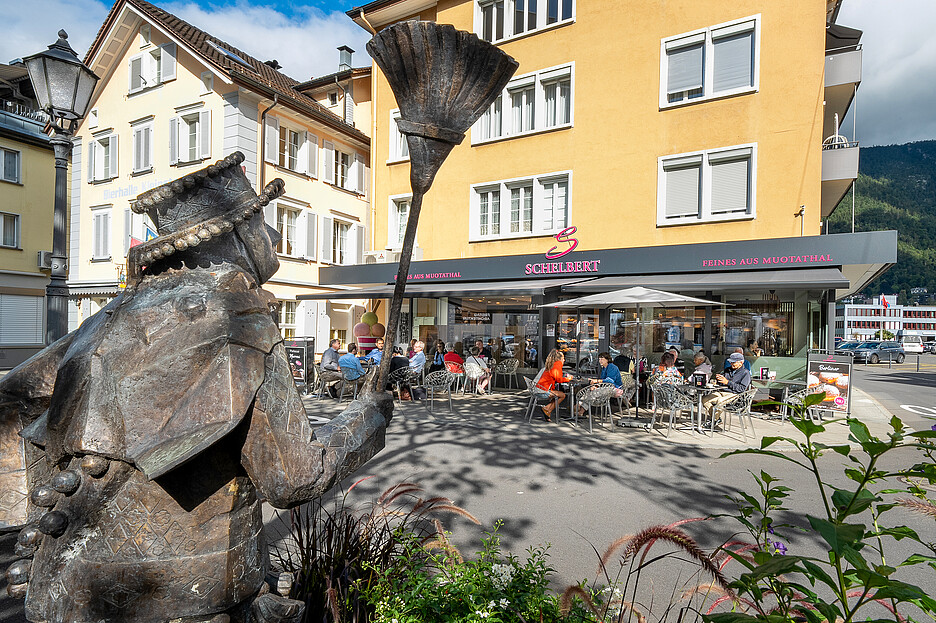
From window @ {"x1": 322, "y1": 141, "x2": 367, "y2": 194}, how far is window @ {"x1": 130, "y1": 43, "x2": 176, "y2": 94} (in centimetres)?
568

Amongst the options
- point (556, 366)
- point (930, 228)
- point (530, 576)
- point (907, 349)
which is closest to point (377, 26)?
point (556, 366)

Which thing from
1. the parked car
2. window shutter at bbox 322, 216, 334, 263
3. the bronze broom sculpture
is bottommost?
the parked car

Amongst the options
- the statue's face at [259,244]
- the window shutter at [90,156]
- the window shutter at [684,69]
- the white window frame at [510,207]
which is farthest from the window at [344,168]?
the statue's face at [259,244]

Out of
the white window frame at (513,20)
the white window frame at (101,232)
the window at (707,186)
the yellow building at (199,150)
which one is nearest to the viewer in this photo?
the window at (707,186)

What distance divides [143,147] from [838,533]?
22708 mm

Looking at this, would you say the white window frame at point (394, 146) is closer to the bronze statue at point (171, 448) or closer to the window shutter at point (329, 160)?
the window shutter at point (329, 160)

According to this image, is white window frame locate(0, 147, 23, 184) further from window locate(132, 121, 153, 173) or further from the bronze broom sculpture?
the bronze broom sculpture

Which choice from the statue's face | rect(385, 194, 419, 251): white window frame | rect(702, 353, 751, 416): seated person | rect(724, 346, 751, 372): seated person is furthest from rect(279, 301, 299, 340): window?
the statue's face

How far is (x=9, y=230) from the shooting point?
22.7 meters

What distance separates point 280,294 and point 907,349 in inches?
2606

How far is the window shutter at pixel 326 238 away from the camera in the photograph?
19984mm

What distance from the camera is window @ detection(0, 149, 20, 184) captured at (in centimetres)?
2253

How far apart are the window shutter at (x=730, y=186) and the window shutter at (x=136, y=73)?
780 inches

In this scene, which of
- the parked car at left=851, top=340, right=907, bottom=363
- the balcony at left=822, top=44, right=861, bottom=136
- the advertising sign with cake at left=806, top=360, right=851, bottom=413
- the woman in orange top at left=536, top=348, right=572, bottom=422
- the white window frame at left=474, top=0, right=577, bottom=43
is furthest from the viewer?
the parked car at left=851, top=340, right=907, bottom=363
